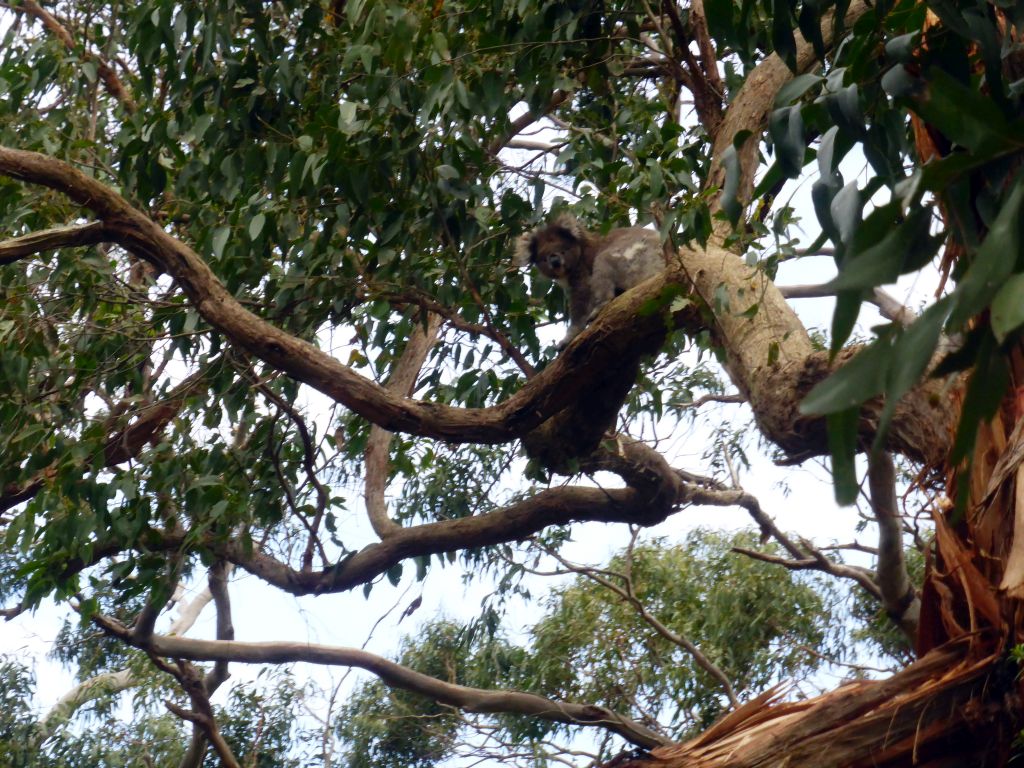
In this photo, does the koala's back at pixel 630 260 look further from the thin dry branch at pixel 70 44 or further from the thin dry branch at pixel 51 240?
the thin dry branch at pixel 70 44

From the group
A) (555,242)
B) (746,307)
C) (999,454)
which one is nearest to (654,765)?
(999,454)

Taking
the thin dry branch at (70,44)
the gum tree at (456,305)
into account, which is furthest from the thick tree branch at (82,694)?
the thin dry branch at (70,44)

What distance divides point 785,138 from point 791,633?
578 cm

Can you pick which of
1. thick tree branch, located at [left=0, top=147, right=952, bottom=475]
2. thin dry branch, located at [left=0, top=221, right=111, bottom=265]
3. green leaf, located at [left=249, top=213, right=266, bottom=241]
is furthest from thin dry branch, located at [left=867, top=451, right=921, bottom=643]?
thin dry branch, located at [left=0, top=221, right=111, bottom=265]

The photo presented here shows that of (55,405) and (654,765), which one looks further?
(55,405)

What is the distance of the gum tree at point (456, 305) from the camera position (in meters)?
2.45

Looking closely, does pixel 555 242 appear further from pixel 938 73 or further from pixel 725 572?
pixel 938 73

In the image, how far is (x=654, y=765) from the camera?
110 inches

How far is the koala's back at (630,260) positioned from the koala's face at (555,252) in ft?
0.64

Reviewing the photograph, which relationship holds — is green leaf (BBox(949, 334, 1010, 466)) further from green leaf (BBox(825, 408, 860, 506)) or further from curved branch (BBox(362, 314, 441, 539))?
curved branch (BBox(362, 314, 441, 539))

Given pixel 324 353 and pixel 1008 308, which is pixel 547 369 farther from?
pixel 1008 308

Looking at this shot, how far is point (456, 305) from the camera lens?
14.8 ft

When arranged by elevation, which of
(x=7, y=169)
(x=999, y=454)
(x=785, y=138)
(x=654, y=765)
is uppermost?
(x=7, y=169)

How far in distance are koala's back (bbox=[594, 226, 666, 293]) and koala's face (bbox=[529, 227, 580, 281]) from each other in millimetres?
195
